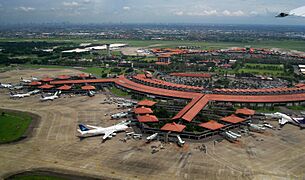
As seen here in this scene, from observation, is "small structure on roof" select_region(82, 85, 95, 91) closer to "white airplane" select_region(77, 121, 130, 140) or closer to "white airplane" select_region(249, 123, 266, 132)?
"white airplane" select_region(77, 121, 130, 140)

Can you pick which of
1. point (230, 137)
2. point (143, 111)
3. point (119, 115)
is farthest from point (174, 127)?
point (119, 115)

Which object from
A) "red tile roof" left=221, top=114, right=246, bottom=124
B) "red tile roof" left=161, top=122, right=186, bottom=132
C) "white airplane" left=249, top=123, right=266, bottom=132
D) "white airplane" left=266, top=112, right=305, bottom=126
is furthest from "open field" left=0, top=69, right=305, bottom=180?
"red tile roof" left=221, top=114, right=246, bottom=124

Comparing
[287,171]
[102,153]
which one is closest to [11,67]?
[102,153]

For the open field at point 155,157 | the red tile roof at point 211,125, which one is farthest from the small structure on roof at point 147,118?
the red tile roof at point 211,125

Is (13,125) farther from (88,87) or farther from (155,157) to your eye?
(155,157)

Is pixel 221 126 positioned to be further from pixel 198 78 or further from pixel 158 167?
pixel 198 78
